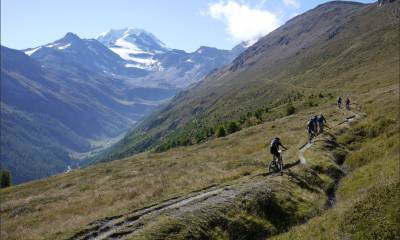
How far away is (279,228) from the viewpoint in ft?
89.5

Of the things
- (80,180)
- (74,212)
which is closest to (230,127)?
(80,180)

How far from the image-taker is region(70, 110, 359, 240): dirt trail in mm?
24547

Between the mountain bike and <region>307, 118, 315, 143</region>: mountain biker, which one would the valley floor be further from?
<region>307, 118, 315, 143</region>: mountain biker

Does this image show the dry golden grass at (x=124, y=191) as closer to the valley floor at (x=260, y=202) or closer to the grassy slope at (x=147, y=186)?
the grassy slope at (x=147, y=186)

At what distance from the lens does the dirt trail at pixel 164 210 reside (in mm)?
24547

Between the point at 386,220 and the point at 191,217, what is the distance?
432 inches

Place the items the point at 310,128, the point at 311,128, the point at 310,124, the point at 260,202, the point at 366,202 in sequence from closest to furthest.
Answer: the point at 366,202 → the point at 260,202 → the point at 310,124 → the point at 310,128 → the point at 311,128

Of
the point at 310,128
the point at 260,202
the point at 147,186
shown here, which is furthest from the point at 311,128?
the point at 260,202

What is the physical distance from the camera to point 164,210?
27.4m

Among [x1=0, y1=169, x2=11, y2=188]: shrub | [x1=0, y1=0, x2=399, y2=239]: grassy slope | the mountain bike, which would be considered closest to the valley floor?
[x1=0, y1=0, x2=399, y2=239]: grassy slope

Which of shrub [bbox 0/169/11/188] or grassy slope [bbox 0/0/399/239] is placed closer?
grassy slope [bbox 0/0/399/239]

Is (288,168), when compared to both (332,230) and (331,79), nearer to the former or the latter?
(332,230)

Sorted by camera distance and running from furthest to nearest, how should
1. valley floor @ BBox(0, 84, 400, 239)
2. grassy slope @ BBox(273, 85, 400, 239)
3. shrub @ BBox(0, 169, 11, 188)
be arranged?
shrub @ BBox(0, 169, 11, 188)
valley floor @ BBox(0, 84, 400, 239)
grassy slope @ BBox(273, 85, 400, 239)

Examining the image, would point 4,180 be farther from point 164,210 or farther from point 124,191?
point 164,210
